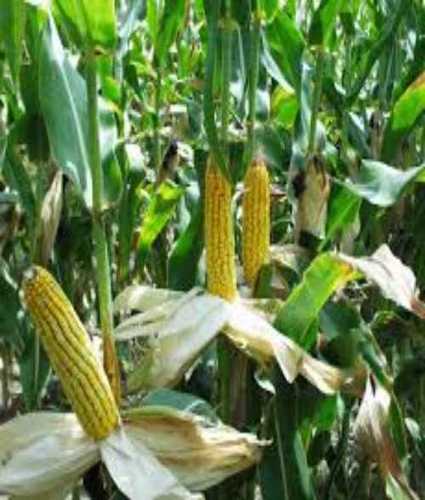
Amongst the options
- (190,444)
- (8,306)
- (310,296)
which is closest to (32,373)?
(8,306)

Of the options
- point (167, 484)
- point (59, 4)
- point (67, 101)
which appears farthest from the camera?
point (67, 101)

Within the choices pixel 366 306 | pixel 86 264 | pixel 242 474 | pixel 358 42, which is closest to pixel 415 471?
pixel 366 306

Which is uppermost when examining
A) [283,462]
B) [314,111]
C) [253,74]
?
[253,74]

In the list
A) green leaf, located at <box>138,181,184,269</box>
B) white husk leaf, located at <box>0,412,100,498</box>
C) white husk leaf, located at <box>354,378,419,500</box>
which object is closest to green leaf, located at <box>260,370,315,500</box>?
white husk leaf, located at <box>354,378,419,500</box>

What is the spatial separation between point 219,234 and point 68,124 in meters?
0.36

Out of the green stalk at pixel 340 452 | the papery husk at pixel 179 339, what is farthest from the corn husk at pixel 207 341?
the green stalk at pixel 340 452

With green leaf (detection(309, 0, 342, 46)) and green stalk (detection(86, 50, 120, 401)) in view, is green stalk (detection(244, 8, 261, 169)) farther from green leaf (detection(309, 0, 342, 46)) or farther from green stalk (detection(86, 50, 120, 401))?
green stalk (detection(86, 50, 120, 401))

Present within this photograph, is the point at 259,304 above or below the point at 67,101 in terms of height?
below

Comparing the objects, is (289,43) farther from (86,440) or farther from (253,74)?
(86,440)

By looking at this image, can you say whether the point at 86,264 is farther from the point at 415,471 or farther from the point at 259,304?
the point at 415,471

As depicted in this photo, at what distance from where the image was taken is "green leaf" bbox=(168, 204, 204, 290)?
2178 mm

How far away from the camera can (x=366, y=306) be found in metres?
2.77

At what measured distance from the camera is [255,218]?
1910mm

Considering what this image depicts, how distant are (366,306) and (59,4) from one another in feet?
5.24
